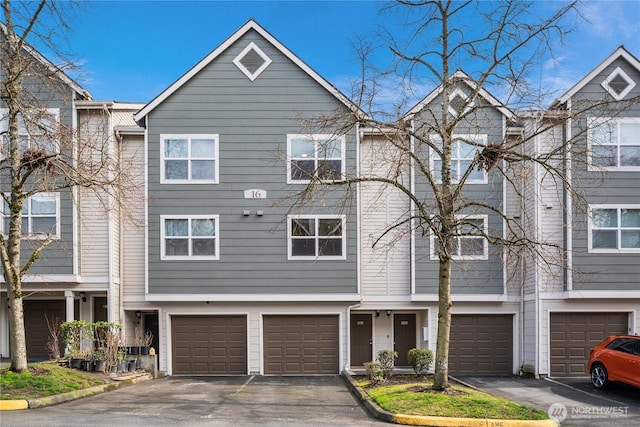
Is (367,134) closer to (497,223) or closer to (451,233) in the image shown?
(497,223)

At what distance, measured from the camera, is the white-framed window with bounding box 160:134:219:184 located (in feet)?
64.8

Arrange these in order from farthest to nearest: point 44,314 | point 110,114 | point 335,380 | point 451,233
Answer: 1. point 44,314
2. point 110,114
3. point 335,380
4. point 451,233

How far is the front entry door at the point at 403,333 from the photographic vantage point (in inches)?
855

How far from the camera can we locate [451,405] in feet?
38.1

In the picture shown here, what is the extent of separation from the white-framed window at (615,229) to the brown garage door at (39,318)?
59.0 ft

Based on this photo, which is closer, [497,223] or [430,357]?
[430,357]

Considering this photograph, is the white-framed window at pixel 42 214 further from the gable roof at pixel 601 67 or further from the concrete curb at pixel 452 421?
the gable roof at pixel 601 67

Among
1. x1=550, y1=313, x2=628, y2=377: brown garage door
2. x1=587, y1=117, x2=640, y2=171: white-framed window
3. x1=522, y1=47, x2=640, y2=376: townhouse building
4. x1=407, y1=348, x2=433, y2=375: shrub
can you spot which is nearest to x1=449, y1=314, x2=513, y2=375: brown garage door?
x1=522, y1=47, x2=640, y2=376: townhouse building

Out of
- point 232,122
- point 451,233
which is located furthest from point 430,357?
point 232,122

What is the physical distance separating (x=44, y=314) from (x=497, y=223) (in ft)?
51.9

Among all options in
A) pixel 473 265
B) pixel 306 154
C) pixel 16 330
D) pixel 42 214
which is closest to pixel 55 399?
pixel 16 330

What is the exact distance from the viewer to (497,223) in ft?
65.4

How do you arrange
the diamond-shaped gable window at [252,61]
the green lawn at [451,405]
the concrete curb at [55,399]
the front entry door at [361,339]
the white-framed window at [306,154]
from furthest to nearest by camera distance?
the front entry door at [361,339], the diamond-shaped gable window at [252,61], the white-framed window at [306,154], the concrete curb at [55,399], the green lawn at [451,405]

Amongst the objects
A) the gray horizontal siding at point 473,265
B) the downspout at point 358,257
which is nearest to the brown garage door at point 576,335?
the gray horizontal siding at point 473,265
